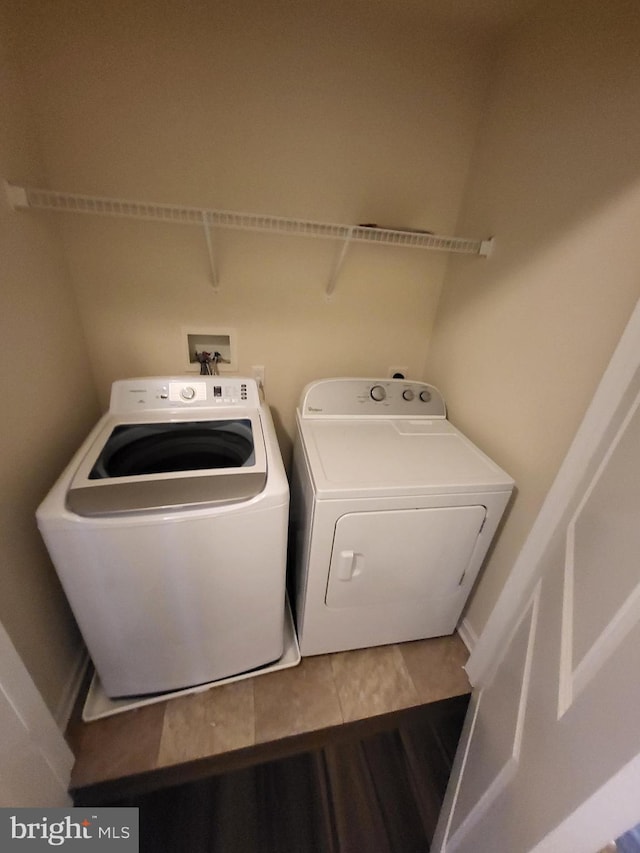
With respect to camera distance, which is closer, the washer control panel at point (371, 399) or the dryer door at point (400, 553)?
the dryer door at point (400, 553)

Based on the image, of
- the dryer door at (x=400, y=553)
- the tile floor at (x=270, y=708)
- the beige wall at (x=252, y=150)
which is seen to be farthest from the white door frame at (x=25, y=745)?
the beige wall at (x=252, y=150)

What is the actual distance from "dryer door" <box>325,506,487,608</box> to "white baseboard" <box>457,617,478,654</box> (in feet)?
1.16

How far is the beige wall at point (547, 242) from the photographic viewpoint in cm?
99

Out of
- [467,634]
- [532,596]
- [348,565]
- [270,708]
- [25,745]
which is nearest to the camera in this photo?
[25,745]

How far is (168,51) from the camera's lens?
48.0 inches

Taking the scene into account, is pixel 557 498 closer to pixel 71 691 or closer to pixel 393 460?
pixel 393 460

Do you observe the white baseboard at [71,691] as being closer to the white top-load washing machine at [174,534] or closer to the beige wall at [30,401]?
the beige wall at [30,401]

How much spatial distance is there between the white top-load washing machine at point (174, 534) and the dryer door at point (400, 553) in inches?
9.7

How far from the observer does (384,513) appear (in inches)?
48.1

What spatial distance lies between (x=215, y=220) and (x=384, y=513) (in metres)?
1.25

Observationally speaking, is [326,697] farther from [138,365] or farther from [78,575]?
[138,365]

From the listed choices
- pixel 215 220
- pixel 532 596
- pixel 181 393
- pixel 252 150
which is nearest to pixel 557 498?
pixel 532 596

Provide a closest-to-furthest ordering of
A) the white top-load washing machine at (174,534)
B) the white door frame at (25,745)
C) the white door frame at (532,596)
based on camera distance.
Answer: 1. the white door frame at (532,596)
2. the white door frame at (25,745)
3. the white top-load washing machine at (174,534)

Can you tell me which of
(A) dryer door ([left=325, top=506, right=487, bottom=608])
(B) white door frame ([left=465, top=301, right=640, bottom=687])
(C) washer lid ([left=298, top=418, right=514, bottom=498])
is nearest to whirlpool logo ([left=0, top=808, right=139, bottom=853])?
(A) dryer door ([left=325, top=506, right=487, bottom=608])
